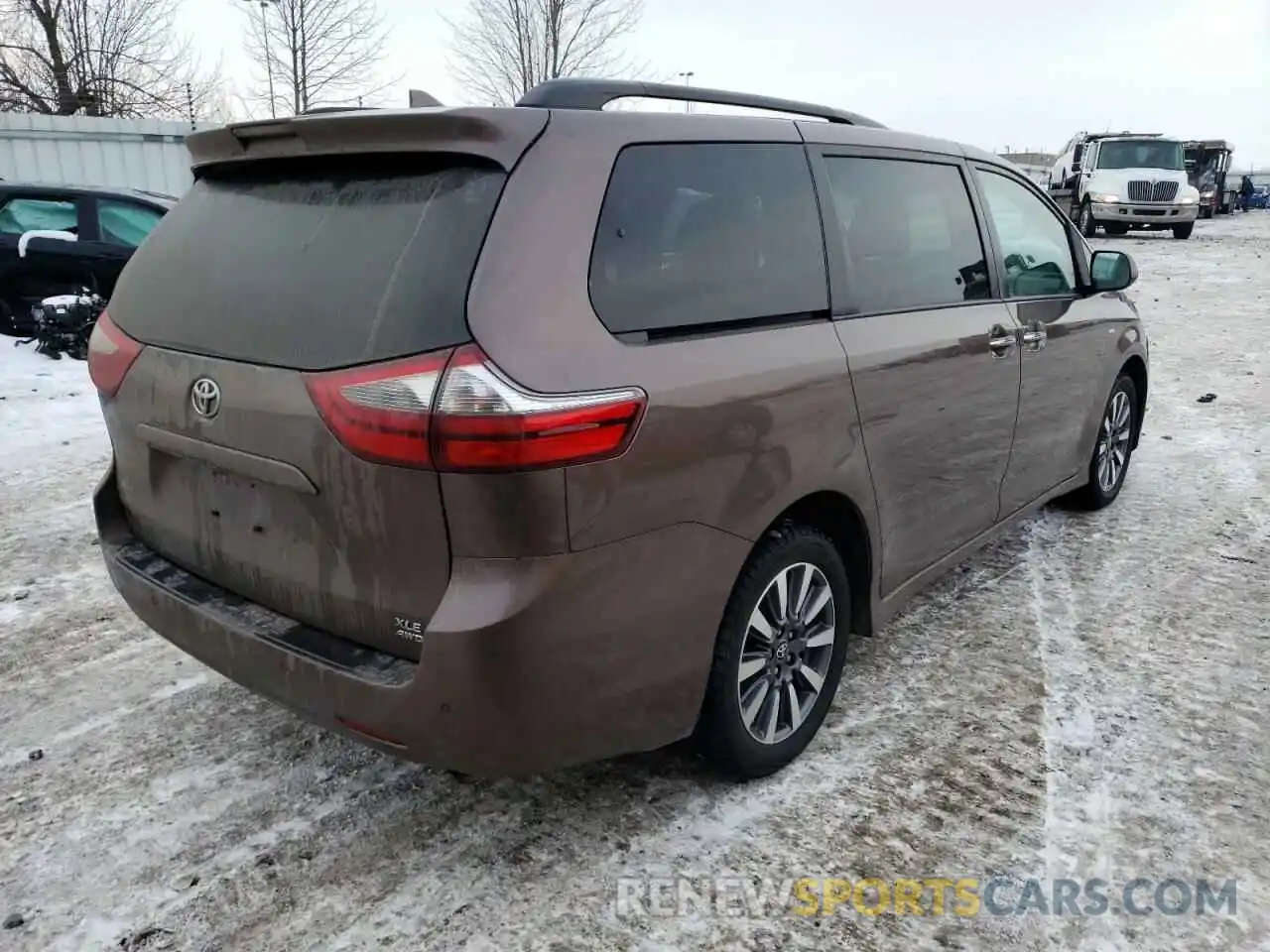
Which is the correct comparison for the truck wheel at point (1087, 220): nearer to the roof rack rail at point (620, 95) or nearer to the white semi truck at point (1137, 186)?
the white semi truck at point (1137, 186)

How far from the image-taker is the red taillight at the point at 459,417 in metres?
2.00

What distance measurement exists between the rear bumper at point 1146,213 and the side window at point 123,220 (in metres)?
21.8

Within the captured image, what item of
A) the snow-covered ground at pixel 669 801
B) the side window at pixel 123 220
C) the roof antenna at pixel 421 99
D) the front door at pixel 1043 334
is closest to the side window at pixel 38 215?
the side window at pixel 123 220

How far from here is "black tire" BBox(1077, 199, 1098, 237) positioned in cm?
2408

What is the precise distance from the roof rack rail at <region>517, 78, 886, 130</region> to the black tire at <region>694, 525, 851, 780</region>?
1.22 metres

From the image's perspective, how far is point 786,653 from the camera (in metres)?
2.83

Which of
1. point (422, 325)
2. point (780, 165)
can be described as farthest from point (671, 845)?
point (780, 165)

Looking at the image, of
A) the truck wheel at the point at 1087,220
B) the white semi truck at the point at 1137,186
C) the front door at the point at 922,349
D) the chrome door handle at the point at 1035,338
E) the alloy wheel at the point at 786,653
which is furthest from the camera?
the truck wheel at the point at 1087,220

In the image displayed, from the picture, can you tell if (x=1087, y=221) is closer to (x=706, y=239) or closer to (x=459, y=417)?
(x=706, y=239)

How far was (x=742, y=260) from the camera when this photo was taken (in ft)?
8.68

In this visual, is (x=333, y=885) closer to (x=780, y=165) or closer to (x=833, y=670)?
(x=833, y=670)

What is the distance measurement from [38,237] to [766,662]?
9.41m

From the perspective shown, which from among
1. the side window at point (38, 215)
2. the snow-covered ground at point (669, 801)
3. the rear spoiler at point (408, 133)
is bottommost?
the snow-covered ground at point (669, 801)

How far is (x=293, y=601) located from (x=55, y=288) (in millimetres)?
8964
